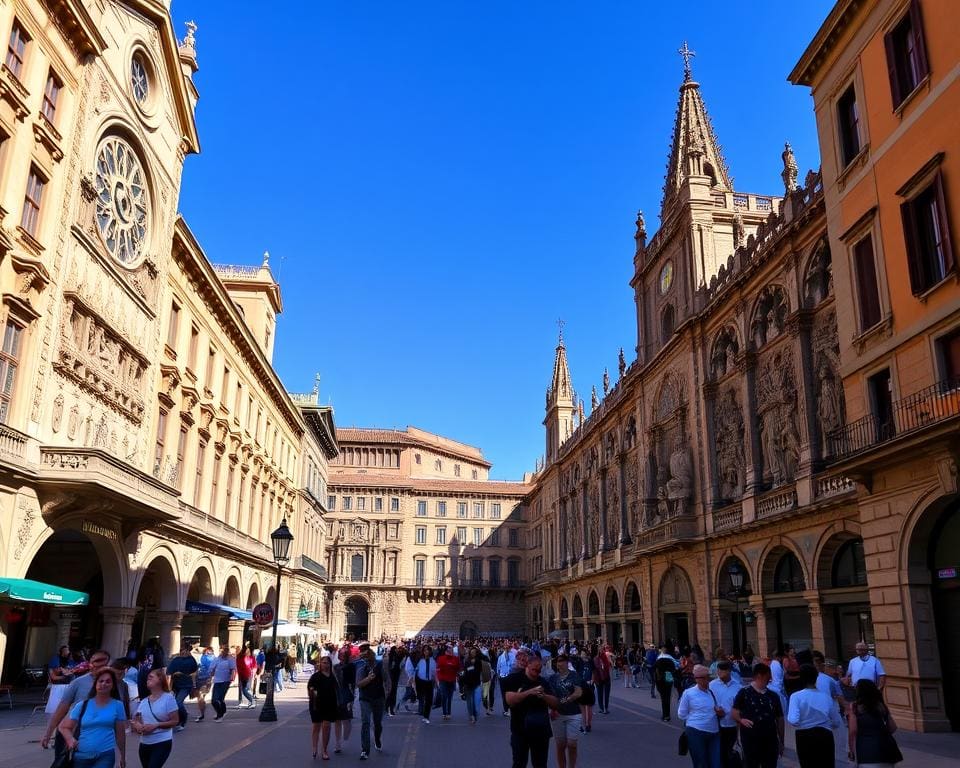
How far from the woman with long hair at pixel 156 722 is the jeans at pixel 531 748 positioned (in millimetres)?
3902

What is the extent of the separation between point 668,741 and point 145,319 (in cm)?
1801

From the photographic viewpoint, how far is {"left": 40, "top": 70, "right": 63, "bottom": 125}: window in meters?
18.7

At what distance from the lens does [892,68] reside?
18422mm

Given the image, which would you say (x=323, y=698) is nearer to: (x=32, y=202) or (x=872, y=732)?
(x=872, y=732)

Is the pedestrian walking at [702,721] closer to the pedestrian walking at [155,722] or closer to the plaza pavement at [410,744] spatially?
the plaza pavement at [410,744]

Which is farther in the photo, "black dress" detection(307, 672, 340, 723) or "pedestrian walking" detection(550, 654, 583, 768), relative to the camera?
"black dress" detection(307, 672, 340, 723)

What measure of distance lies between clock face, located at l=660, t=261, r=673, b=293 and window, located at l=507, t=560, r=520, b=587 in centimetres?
4686

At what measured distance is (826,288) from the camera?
2602 cm

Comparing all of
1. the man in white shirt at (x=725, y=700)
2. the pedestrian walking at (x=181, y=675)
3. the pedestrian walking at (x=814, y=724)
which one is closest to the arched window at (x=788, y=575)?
the man in white shirt at (x=725, y=700)

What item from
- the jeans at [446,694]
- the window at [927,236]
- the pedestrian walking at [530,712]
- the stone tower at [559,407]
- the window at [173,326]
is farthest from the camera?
the stone tower at [559,407]

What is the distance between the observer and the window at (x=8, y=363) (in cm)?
1702

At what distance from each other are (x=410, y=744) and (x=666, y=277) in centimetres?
3078

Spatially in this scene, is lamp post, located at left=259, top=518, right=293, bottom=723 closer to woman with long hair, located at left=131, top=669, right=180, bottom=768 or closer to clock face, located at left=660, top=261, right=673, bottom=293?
woman with long hair, located at left=131, top=669, right=180, bottom=768

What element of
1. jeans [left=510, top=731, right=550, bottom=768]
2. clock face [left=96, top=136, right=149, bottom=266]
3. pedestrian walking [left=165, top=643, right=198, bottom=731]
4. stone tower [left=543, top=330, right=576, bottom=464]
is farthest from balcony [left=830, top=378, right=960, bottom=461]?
stone tower [left=543, top=330, right=576, bottom=464]
